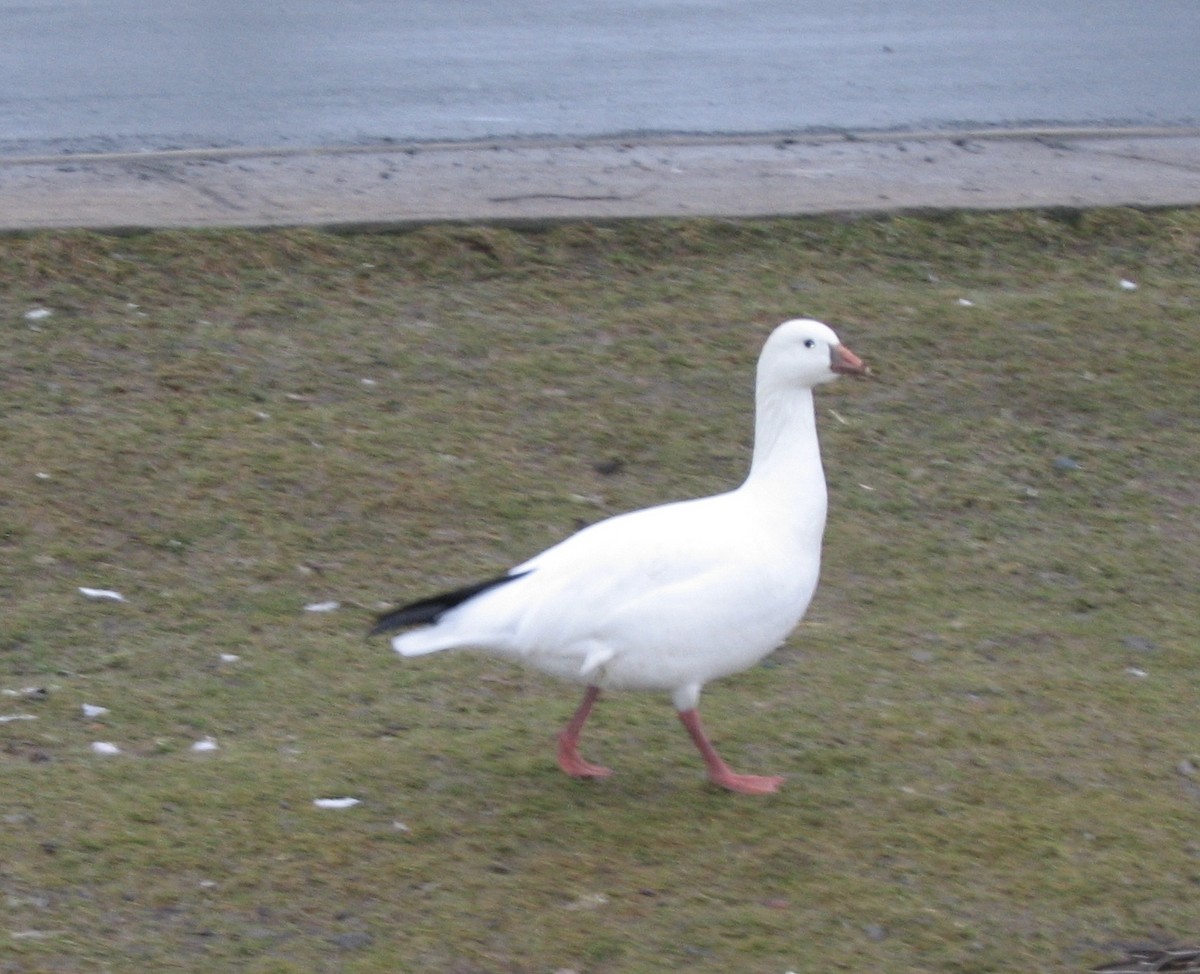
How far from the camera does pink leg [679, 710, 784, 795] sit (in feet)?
13.8

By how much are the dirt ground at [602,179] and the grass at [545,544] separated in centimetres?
20

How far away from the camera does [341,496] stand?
5797 mm

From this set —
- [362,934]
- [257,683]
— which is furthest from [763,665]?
[362,934]

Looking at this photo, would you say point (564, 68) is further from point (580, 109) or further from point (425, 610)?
point (425, 610)

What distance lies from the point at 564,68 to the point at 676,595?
25.5 feet

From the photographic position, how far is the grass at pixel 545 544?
3.77 meters

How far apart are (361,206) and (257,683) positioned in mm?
3174

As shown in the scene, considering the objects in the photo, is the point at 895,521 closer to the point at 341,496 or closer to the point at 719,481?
the point at 719,481

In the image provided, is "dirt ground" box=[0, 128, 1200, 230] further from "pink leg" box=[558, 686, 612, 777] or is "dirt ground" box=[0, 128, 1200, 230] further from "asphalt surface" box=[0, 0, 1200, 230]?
"pink leg" box=[558, 686, 612, 777]

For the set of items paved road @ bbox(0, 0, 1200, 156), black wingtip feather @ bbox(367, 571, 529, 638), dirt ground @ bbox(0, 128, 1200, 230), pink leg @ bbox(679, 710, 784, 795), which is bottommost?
pink leg @ bbox(679, 710, 784, 795)

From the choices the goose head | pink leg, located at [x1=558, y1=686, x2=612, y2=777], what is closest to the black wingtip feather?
pink leg, located at [x1=558, y1=686, x2=612, y2=777]

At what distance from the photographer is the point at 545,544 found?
220 inches

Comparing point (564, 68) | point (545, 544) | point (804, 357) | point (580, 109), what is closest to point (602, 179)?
point (580, 109)

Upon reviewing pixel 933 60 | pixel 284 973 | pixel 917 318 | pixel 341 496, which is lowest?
pixel 284 973
